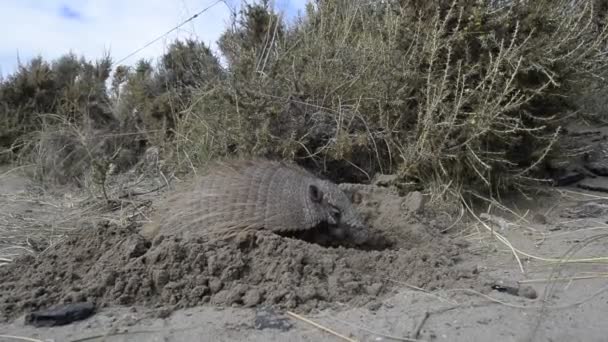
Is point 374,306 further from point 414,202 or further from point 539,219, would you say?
point 539,219

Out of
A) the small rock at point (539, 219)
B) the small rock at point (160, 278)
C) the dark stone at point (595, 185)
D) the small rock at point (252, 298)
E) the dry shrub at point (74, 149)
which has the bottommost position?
the small rock at point (539, 219)

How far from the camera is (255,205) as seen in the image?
3449mm

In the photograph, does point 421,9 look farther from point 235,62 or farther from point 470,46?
point 235,62

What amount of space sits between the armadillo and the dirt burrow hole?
0.19 metres

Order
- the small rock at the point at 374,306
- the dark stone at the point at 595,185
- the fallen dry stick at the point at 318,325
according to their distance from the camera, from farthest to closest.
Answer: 1. the dark stone at the point at 595,185
2. the small rock at the point at 374,306
3. the fallen dry stick at the point at 318,325

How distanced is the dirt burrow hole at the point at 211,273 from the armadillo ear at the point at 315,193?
44cm

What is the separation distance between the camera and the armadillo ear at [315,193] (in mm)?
3629

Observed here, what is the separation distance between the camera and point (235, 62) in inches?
206

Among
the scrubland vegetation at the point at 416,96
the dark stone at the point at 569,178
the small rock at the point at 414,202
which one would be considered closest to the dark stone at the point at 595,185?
the dark stone at the point at 569,178

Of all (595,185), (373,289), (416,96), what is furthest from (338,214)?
(595,185)

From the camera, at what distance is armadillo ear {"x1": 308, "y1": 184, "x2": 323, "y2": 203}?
11.9 ft

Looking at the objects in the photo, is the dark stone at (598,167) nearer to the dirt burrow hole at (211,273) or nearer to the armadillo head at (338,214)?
the dirt burrow hole at (211,273)

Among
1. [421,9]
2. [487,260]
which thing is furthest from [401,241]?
[421,9]

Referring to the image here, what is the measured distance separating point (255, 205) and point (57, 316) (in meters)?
1.30
